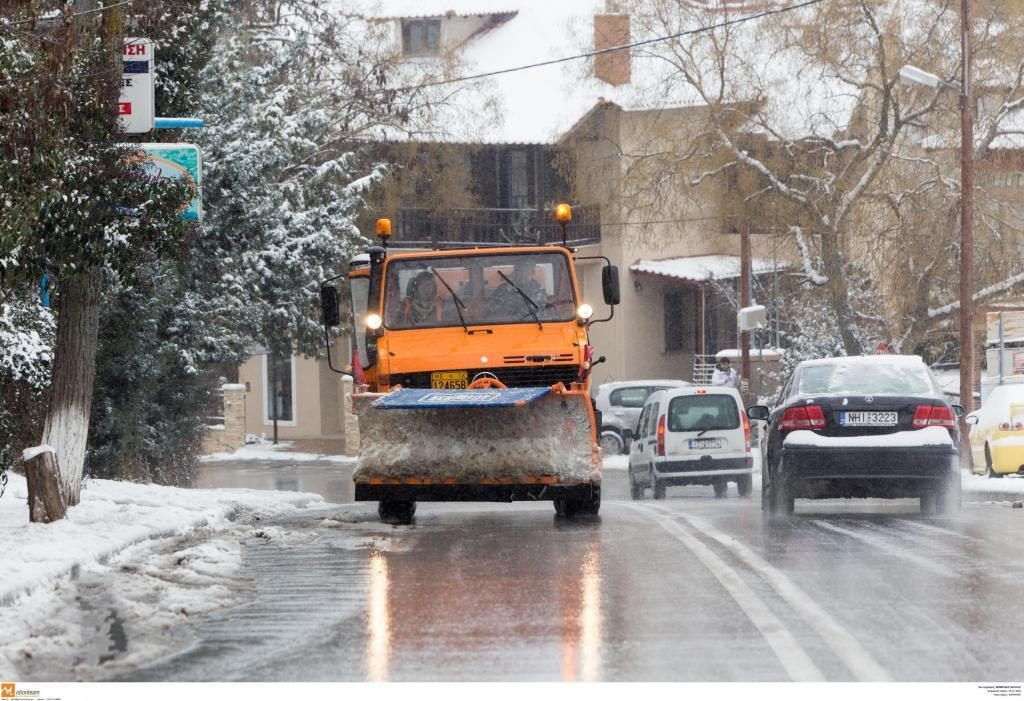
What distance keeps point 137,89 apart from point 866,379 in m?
7.09

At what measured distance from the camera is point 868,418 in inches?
623

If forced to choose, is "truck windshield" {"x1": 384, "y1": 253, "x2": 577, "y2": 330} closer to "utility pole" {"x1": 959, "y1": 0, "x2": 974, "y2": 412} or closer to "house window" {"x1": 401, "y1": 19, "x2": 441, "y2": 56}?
"utility pole" {"x1": 959, "y1": 0, "x2": 974, "y2": 412}

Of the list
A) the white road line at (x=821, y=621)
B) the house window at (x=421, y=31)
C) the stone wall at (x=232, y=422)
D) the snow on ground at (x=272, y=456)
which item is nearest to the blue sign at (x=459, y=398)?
the white road line at (x=821, y=621)

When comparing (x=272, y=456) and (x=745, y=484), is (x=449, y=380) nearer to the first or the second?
(x=745, y=484)

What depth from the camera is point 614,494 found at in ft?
92.5

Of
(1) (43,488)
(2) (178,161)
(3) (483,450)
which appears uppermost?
(2) (178,161)

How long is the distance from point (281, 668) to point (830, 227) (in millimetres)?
27799

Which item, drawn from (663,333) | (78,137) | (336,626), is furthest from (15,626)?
(663,333)

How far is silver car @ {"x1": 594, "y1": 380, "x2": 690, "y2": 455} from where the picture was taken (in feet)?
126

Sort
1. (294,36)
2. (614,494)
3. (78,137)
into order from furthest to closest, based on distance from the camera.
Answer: (294,36) → (614,494) → (78,137)

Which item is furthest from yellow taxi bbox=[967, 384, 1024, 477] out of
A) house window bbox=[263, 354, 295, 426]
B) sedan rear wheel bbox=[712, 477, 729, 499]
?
house window bbox=[263, 354, 295, 426]

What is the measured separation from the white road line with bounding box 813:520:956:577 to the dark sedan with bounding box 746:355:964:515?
610 millimetres

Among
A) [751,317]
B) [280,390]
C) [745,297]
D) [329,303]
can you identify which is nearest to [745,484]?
[751,317]

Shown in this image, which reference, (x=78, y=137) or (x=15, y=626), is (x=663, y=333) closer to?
(x=78, y=137)
